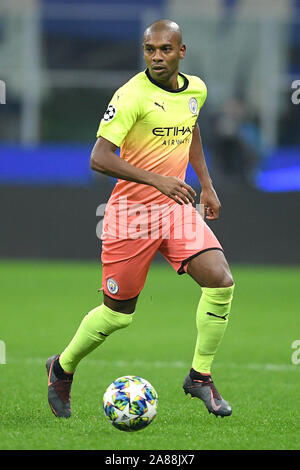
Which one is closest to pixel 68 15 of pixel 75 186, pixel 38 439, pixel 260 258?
pixel 75 186

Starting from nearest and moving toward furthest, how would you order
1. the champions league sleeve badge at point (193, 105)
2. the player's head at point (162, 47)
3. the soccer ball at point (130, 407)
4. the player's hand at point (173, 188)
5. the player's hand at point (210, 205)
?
1. the soccer ball at point (130, 407)
2. the player's hand at point (173, 188)
3. the player's head at point (162, 47)
4. the champions league sleeve badge at point (193, 105)
5. the player's hand at point (210, 205)

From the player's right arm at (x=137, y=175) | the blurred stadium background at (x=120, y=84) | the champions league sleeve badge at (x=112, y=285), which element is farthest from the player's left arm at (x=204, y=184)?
the blurred stadium background at (x=120, y=84)

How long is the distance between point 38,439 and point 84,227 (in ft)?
33.4

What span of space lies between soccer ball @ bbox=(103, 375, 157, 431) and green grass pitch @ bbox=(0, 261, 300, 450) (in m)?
0.08

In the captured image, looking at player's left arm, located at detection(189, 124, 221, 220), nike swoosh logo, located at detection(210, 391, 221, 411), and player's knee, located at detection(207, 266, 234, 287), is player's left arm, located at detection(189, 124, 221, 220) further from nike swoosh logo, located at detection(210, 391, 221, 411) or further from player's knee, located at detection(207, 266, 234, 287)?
nike swoosh logo, located at detection(210, 391, 221, 411)

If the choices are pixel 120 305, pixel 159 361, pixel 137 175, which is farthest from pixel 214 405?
pixel 159 361

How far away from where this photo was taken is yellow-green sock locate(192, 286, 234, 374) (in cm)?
600

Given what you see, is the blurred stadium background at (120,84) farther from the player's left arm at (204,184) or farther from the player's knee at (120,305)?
the player's knee at (120,305)

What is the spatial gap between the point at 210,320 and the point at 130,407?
860mm

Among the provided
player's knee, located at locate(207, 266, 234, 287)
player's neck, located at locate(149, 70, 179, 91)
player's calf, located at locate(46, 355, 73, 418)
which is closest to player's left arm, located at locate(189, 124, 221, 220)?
player's neck, located at locate(149, 70, 179, 91)

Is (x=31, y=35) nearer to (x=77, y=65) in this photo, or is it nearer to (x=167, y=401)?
(x=77, y=65)

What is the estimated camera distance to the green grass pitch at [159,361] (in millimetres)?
5492

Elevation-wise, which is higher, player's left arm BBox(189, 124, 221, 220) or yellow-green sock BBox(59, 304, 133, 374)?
player's left arm BBox(189, 124, 221, 220)

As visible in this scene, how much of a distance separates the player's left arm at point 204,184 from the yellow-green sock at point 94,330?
883 mm
